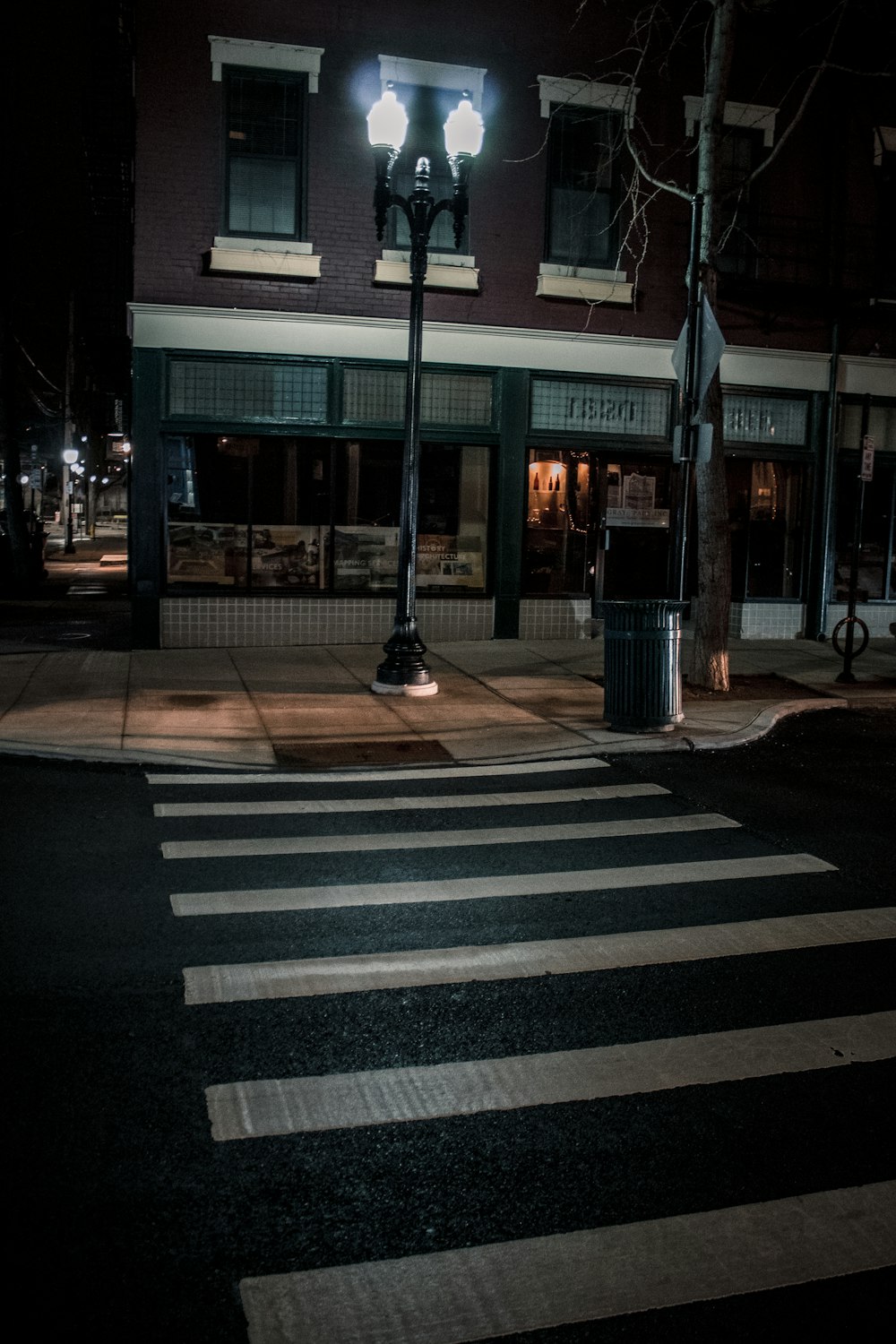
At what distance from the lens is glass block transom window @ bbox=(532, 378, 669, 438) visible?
1709 cm

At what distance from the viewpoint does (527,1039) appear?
468 cm

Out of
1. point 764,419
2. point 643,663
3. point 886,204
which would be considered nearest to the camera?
point 643,663

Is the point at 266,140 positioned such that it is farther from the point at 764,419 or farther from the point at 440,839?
the point at 440,839

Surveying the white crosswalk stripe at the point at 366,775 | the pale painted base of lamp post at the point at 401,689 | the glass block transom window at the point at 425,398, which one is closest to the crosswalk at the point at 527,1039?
the white crosswalk stripe at the point at 366,775

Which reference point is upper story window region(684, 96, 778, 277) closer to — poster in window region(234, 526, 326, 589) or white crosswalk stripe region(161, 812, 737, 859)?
poster in window region(234, 526, 326, 589)

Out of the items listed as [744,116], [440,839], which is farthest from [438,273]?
[440,839]

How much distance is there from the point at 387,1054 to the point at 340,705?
7783 mm

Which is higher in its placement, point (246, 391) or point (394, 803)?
point (246, 391)

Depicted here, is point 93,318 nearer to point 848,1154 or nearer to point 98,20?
point 98,20

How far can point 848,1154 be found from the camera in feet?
12.6

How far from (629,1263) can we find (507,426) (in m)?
14.5

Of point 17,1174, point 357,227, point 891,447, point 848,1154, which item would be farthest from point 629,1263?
point 891,447

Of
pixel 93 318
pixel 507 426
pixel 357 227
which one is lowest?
pixel 507 426

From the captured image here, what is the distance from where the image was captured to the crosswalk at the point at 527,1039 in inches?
127
